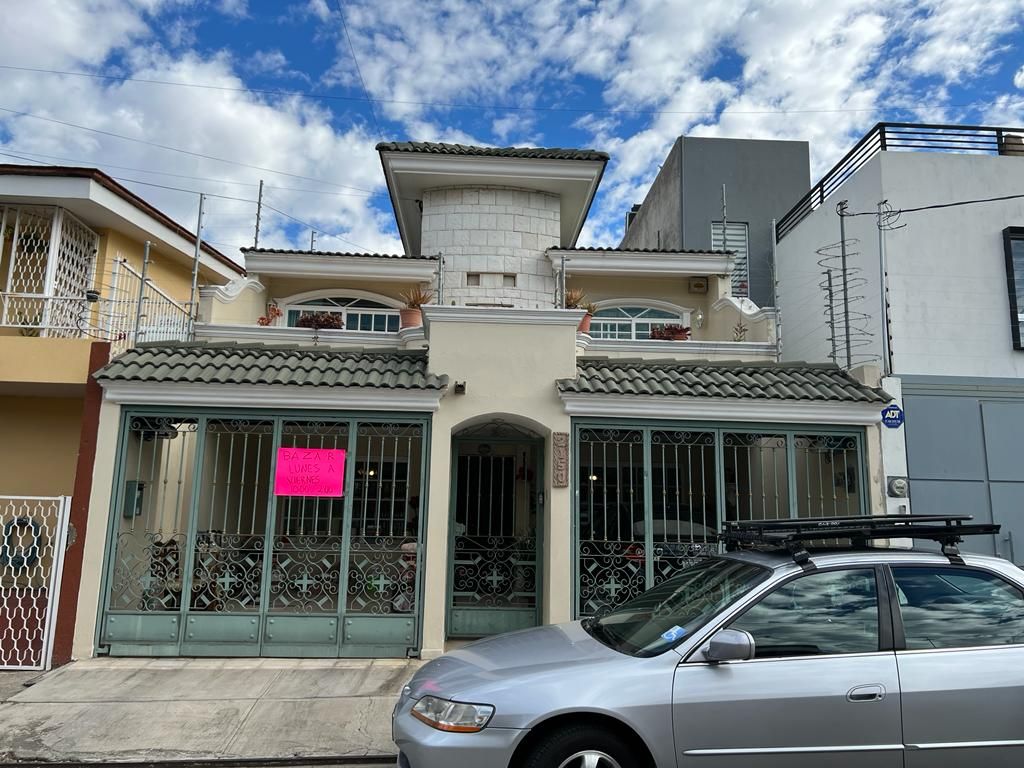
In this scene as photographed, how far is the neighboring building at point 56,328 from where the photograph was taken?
25.1ft

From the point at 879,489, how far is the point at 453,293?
7.90m

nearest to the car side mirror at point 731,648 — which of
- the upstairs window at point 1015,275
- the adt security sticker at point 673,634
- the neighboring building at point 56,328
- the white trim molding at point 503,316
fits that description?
the adt security sticker at point 673,634

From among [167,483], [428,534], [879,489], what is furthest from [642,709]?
[167,483]

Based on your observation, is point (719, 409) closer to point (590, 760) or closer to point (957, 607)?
point (957, 607)

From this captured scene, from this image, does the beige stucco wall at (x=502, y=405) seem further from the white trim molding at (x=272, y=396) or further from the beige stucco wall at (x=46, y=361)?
the beige stucco wall at (x=46, y=361)

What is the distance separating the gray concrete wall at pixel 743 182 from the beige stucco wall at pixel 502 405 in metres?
9.70

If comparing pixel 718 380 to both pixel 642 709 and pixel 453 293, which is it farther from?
pixel 453 293

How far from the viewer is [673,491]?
25.9 feet

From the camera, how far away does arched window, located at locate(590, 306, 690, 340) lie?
1338cm

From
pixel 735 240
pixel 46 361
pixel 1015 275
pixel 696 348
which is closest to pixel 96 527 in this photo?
pixel 46 361

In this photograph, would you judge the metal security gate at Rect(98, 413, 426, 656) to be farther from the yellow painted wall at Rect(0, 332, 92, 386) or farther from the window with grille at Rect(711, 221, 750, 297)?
the window with grille at Rect(711, 221, 750, 297)

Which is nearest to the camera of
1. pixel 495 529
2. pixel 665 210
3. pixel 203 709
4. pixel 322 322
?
pixel 203 709

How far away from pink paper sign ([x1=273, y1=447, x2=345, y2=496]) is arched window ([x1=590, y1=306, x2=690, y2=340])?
23.9 ft

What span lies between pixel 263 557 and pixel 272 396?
1749 millimetres
